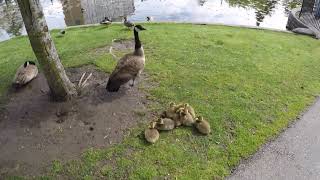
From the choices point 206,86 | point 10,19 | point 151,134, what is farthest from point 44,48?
point 10,19

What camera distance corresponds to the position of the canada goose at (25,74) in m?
11.0

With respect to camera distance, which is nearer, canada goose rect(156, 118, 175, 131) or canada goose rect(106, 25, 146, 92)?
canada goose rect(156, 118, 175, 131)

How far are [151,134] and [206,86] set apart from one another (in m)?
3.17

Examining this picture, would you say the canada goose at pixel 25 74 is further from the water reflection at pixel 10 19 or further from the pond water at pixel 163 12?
the water reflection at pixel 10 19

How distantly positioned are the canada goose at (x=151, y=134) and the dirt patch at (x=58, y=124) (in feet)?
2.00

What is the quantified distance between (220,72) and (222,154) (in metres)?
4.30

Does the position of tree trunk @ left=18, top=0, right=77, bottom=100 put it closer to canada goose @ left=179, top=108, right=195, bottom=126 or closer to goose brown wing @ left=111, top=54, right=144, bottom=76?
goose brown wing @ left=111, top=54, right=144, bottom=76

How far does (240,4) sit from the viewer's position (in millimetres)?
26734

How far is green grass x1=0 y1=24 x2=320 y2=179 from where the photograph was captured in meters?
7.92

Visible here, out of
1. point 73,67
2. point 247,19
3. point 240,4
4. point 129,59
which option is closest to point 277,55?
point 129,59

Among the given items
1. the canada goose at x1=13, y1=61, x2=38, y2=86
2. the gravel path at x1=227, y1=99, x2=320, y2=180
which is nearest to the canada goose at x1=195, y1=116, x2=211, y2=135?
the gravel path at x1=227, y1=99, x2=320, y2=180

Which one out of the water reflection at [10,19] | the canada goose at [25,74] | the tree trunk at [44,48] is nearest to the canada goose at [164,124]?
the tree trunk at [44,48]

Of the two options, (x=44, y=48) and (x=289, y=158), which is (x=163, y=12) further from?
(x=289, y=158)

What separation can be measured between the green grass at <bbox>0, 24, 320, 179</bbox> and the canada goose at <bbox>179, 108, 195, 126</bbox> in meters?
0.25
